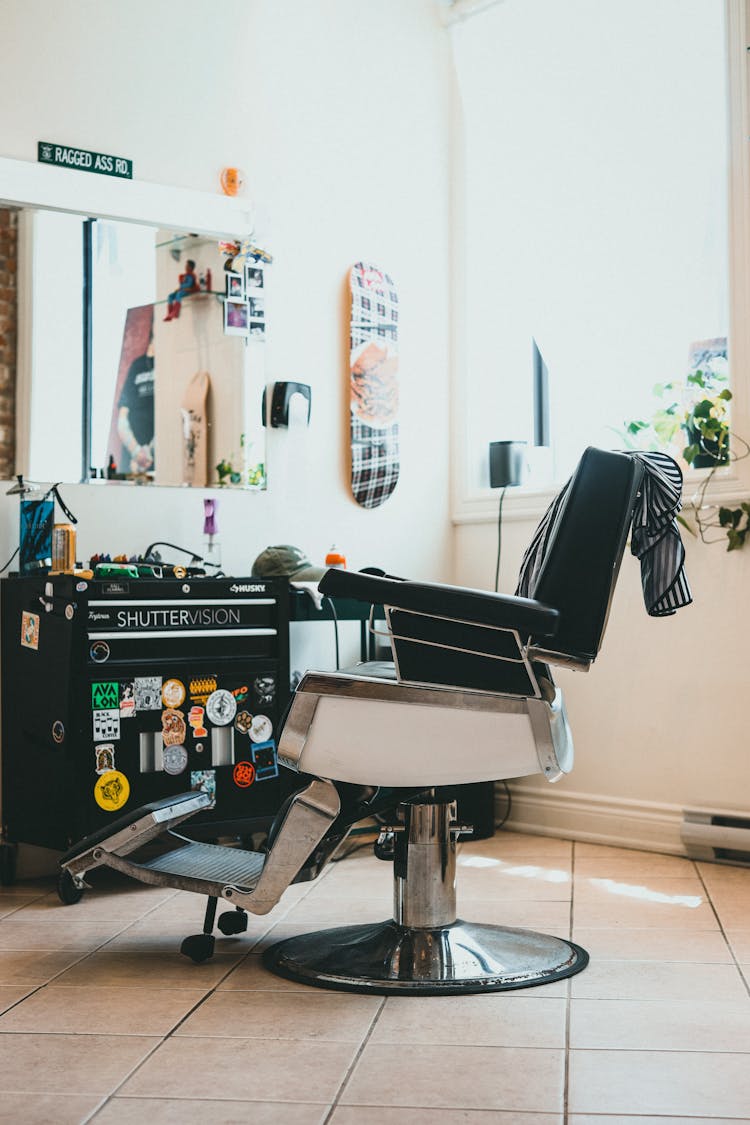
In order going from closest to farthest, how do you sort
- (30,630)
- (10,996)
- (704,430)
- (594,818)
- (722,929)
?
(10,996) → (722,929) → (30,630) → (704,430) → (594,818)

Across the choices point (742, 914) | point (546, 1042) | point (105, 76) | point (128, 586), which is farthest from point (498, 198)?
point (546, 1042)

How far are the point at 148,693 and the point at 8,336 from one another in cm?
114

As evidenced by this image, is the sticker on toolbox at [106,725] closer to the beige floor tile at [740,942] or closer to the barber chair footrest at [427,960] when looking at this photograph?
the barber chair footrest at [427,960]

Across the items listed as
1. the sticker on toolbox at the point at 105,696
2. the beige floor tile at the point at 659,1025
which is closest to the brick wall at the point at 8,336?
the sticker on toolbox at the point at 105,696

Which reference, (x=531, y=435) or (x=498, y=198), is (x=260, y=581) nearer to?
(x=531, y=435)

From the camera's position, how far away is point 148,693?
3.32 meters

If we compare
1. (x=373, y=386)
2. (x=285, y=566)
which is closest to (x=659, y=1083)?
(x=285, y=566)

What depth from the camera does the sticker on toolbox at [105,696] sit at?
323cm

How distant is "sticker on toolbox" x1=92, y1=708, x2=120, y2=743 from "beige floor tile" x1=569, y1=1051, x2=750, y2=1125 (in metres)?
1.65

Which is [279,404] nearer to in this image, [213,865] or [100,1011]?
[213,865]

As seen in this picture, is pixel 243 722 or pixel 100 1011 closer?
pixel 100 1011

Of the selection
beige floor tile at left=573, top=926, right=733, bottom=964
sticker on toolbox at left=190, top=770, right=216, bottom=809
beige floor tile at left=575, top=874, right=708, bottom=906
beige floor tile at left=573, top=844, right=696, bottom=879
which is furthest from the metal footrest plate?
beige floor tile at left=573, top=844, right=696, bottom=879

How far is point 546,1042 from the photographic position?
209 cm

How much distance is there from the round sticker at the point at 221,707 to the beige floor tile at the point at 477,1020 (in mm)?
1278
